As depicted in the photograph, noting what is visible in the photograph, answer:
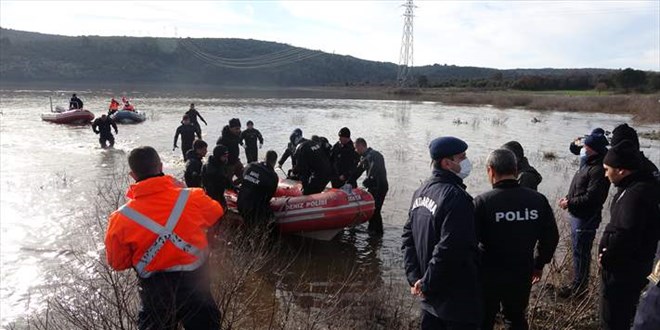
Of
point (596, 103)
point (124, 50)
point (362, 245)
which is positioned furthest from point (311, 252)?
point (124, 50)

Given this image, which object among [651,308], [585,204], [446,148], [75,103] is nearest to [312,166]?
[585,204]

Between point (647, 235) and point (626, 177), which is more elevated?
point (626, 177)

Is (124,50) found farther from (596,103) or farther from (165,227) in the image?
(165,227)

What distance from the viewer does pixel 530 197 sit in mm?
3309

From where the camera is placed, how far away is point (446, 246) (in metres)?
2.87

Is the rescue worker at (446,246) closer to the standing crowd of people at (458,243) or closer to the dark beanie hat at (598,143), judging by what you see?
the standing crowd of people at (458,243)

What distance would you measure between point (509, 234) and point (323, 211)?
14.0 ft

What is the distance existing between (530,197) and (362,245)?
4.60 meters

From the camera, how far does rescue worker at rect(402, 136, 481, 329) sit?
288 cm

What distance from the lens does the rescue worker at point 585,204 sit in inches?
Answer: 183

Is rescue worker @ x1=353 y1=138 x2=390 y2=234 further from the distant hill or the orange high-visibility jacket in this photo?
the distant hill

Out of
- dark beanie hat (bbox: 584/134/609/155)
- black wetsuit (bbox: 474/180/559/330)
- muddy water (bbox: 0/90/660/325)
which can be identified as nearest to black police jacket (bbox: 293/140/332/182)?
muddy water (bbox: 0/90/660/325)

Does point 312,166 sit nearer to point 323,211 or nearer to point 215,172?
point 323,211

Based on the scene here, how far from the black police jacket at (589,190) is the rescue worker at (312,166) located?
13.0ft
